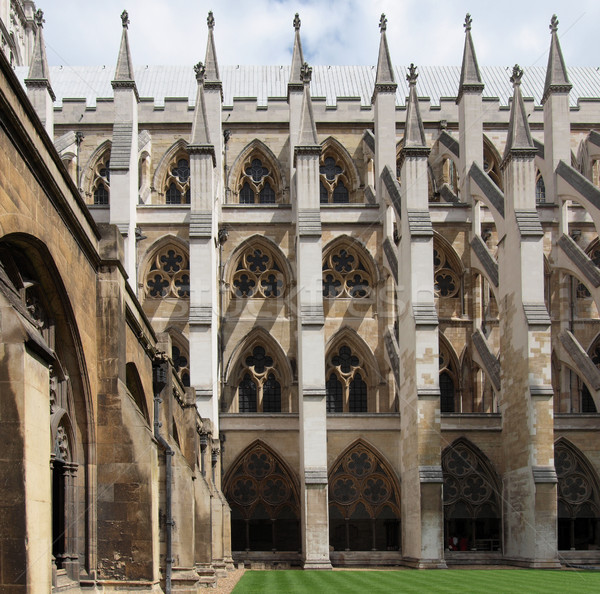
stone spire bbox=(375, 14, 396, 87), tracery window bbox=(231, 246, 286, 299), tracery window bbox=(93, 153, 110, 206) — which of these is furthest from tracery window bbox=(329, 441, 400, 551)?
tracery window bbox=(93, 153, 110, 206)

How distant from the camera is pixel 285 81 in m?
44.2

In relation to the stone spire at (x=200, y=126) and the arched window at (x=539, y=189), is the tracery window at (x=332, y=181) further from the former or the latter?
the stone spire at (x=200, y=126)

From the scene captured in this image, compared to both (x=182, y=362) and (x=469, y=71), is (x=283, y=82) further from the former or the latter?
(x=182, y=362)

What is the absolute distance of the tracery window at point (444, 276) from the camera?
3509cm

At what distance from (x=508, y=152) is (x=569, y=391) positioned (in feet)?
29.2

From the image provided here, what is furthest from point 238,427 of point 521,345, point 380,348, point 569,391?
point 569,391

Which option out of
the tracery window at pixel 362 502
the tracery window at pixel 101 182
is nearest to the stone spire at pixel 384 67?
the tracery window at pixel 101 182

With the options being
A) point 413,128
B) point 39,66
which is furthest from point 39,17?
point 413,128

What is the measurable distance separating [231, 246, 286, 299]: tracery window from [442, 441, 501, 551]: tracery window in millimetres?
8696

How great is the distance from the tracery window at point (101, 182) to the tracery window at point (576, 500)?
20.0 m

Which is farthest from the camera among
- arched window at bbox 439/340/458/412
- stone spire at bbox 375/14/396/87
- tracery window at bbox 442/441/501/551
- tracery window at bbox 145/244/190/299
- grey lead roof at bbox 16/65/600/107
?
grey lead roof at bbox 16/65/600/107

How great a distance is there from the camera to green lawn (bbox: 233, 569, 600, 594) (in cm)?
1925

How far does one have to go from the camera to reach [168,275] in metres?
33.9

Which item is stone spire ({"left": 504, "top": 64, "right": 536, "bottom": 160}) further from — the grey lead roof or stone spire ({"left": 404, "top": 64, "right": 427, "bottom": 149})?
the grey lead roof
